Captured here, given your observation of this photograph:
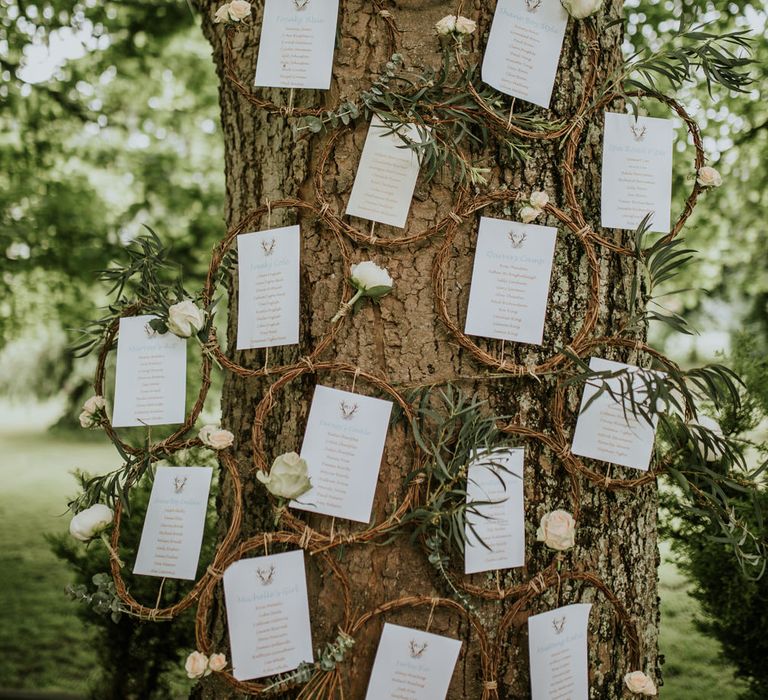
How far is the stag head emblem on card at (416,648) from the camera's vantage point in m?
1.01

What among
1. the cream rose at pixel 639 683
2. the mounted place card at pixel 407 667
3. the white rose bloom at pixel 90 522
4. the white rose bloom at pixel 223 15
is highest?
the white rose bloom at pixel 223 15

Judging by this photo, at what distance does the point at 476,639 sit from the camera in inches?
41.3

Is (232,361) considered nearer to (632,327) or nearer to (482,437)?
(482,437)

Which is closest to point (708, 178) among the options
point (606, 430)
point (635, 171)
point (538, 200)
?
point (635, 171)

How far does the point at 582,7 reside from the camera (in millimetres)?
1048

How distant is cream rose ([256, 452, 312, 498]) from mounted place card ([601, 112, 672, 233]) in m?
0.67

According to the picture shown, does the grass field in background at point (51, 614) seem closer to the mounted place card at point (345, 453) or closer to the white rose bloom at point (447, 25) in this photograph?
the mounted place card at point (345, 453)

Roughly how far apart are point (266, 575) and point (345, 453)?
24 centimetres

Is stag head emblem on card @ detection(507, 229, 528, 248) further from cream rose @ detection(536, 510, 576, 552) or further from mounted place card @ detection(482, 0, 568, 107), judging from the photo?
cream rose @ detection(536, 510, 576, 552)

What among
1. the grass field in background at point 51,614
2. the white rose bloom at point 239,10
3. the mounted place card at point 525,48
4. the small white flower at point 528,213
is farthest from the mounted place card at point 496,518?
the white rose bloom at point 239,10

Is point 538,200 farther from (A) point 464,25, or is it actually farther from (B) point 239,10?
(B) point 239,10

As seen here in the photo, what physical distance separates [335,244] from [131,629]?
1470 mm

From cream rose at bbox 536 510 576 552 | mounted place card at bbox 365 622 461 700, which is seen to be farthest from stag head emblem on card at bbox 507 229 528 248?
mounted place card at bbox 365 622 461 700

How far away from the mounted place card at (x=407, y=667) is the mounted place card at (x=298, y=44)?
0.91m
